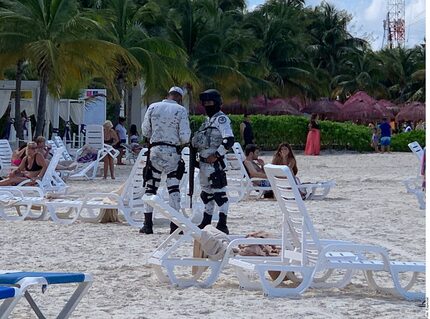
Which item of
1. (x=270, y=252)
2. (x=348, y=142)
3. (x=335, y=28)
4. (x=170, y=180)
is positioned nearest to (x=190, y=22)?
(x=348, y=142)

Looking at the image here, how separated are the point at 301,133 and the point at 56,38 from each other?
16.4 meters

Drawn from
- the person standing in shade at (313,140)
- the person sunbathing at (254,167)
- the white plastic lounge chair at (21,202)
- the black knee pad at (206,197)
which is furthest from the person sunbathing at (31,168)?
the person standing in shade at (313,140)

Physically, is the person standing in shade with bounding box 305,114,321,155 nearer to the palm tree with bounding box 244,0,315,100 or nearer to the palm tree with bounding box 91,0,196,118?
the palm tree with bounding box 91,0,196,118

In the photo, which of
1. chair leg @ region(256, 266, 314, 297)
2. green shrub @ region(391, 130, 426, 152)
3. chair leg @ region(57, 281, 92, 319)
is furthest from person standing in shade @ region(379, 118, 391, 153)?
chair leg @ region(57, 281, 92, 319)

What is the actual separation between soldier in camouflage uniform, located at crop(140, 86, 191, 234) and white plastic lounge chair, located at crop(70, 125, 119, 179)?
1034 centimetres

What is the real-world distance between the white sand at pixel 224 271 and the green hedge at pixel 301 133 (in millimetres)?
23654

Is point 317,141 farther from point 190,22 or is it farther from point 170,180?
point 170,180

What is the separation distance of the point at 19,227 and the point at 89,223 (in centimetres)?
82

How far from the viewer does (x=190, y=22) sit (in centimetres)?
4434

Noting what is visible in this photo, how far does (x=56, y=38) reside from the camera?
87.3 feet

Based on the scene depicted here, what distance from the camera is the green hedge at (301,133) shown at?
40.7 metres

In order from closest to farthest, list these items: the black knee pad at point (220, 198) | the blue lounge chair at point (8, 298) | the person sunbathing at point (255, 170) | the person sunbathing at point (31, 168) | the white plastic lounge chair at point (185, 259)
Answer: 1. the blue lounge chair at point (8, 298)
2. the white plastic lounge chair at point (185, 259)
3. the black knee pad at point (220, 198)
4. the person sunbathing at point (31, 168)
5. the person sunbathing at point (255, 170)

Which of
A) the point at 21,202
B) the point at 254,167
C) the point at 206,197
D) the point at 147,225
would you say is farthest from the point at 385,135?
the point at 206,197

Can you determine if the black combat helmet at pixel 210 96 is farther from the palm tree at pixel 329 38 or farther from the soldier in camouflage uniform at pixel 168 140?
the palm tree at pixel 329 38
